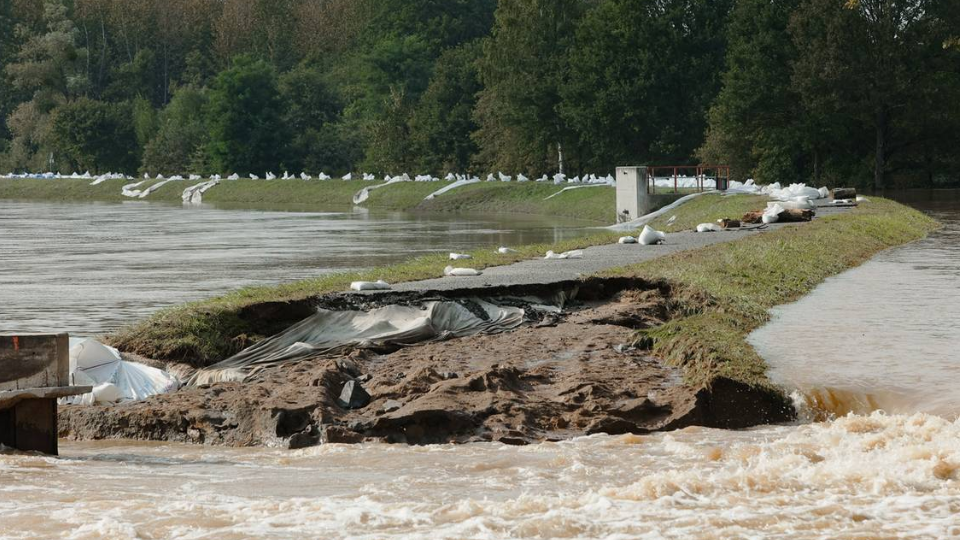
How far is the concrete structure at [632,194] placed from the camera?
43188 mm

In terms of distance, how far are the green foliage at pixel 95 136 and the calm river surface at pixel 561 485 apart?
86.4m

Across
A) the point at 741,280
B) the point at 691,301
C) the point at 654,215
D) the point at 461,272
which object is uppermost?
the point at 654,215

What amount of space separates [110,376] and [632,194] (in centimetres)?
3254

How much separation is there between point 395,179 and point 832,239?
4716 centimetres

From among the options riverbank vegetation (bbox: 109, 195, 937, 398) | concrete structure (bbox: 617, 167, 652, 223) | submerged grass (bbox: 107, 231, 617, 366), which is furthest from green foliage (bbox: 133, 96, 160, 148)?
submerged grass (bbox: 107, 231, 617, 366)

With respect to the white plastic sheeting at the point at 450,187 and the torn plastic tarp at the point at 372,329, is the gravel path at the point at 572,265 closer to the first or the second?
the torn plastic tarp at the point at 372,329

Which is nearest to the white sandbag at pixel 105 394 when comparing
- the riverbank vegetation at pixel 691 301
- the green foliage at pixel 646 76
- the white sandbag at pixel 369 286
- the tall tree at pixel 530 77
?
the riverbank vegetation at pixel 691 301

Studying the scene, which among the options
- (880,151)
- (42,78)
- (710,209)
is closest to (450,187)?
(880,151)

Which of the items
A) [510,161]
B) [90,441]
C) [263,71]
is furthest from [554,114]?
[90,441]

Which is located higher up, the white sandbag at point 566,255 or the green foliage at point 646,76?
the green foliage at point 646,76

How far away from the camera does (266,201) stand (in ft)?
231

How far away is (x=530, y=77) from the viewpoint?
59.9m

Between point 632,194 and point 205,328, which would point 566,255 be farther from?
point 632,194

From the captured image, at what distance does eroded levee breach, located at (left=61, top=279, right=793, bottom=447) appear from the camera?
10734 millimetres
